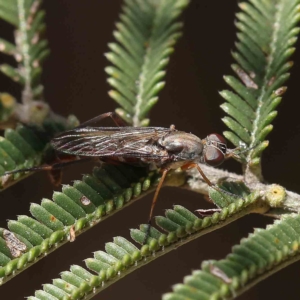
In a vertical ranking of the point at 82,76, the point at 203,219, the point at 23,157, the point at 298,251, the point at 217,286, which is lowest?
the point at 217,286

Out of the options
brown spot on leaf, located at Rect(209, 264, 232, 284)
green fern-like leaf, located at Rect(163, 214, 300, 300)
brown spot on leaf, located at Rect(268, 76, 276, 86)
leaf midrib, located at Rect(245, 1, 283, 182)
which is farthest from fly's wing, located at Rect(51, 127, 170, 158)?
brown spot on leaf, located at Rect(209, 264, 232, 284)

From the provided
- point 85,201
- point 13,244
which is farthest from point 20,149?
point 13,244

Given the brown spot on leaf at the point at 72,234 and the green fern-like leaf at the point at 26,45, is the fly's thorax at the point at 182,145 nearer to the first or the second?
the green fern-like leaf at the point at 26,45

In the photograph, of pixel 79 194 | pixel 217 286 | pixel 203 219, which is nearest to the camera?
pixel 217 286

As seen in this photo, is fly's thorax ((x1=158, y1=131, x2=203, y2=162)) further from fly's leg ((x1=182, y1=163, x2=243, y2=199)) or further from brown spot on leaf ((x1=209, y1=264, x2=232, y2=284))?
brown spot on leaf ((x1=209, y1=264, x2=232, y2=284))

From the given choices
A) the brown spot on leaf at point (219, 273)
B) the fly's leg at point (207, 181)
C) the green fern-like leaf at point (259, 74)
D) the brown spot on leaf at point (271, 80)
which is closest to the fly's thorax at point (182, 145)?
the fly's leg at point (207, 181)

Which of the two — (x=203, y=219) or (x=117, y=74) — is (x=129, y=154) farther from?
(x=203, y=219)

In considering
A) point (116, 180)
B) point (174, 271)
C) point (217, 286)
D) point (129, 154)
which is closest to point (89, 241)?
point (174, 271)
